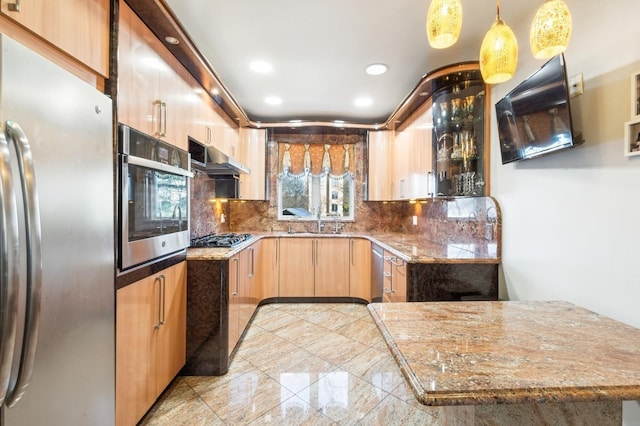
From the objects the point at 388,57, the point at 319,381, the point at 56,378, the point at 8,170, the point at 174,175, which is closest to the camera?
the point at 8,170

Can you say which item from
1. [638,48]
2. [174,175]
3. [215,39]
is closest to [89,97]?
[174,175]

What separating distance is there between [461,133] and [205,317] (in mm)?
2608

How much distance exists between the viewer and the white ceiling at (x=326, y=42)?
1.88m

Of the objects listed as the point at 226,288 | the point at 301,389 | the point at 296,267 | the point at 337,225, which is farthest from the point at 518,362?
the point at 337,225

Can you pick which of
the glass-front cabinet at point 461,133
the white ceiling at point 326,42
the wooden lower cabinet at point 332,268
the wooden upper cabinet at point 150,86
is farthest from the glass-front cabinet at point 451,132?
the wooden upper cabinet at point 150,86

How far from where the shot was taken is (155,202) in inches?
67.6

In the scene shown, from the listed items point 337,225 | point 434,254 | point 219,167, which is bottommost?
point 434,254

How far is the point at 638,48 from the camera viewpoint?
51.0 inches

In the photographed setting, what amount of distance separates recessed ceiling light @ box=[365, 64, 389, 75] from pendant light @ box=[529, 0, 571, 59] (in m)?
1.70

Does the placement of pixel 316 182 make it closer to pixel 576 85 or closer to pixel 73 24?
pixel 576 85

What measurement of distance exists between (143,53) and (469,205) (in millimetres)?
2735

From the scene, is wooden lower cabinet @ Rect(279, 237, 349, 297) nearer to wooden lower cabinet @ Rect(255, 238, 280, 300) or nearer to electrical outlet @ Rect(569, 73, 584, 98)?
wooden lower cabinet @ Rect(255, 238, 280, 300)

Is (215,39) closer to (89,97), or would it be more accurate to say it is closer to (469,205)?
(89,97)

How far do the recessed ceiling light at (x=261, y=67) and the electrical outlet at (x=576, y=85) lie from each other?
222cm
